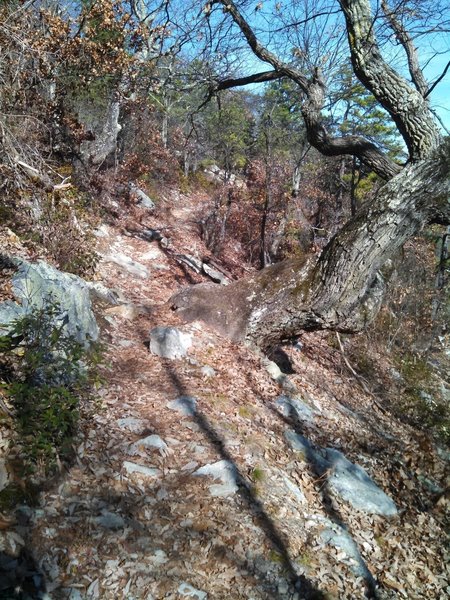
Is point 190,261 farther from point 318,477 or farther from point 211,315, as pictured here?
point 318,477

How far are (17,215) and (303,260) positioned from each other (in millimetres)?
4120

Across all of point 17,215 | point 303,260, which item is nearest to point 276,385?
point 303,260

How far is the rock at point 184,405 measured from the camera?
4070 mm

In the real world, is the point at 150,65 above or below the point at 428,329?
above

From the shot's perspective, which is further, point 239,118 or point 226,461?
point 239,118

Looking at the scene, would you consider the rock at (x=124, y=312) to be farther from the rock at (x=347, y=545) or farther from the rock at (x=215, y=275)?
the rock at (x=215, y=275)

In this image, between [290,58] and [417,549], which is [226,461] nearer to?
[417,549]

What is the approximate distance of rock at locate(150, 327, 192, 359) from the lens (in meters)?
5.05

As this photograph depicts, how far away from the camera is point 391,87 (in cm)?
437

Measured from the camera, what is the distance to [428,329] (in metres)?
9.13

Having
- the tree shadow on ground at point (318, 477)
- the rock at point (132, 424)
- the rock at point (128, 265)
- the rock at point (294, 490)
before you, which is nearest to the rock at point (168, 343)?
the tree shadow on ground at point (318, 477)

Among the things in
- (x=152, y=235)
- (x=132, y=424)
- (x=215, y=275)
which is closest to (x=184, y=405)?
(x=132, y=424)

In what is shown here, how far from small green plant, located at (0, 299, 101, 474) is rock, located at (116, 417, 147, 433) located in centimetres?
42

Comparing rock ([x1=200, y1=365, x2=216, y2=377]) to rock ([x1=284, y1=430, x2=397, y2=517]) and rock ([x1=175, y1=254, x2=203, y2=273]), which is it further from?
rock ([x1=175, y1=254, x2=203, y2=273])
